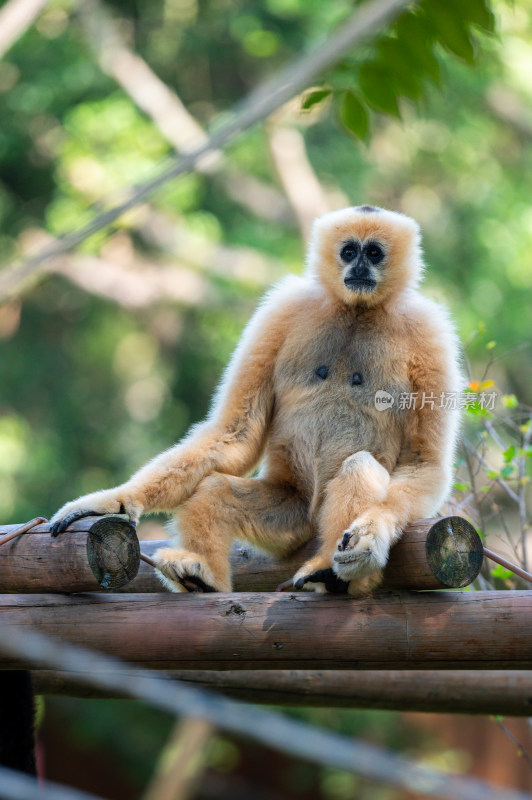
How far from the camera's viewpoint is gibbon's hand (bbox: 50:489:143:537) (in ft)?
9.78

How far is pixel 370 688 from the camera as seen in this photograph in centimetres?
393

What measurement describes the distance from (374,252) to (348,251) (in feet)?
0.38

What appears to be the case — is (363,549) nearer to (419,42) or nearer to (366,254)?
(366,254)

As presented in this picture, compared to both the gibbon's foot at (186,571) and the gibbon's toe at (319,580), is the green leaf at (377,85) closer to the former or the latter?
the gibbon's toe at (319,580)

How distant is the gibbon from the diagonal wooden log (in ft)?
0.25

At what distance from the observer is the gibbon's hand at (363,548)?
290cm

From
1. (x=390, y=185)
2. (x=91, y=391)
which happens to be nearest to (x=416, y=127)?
(x=390, y=185)

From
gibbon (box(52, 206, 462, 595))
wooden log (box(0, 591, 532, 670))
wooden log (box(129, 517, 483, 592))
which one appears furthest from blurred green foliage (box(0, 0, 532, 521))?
wooden log (box(0, 591, 532, 670))

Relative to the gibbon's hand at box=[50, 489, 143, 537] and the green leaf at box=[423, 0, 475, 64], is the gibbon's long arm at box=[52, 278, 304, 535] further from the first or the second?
the green leaf at box=[423, 0, 475, 64]

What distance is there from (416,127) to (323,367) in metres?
8.20

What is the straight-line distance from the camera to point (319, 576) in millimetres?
3033

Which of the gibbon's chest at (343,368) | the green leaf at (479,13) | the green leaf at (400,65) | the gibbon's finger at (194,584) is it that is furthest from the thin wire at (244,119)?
the gibbon's chest at (343,368)

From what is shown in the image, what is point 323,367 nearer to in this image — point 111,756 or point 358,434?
point 358,434

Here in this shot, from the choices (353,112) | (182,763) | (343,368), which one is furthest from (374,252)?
(182,763)
